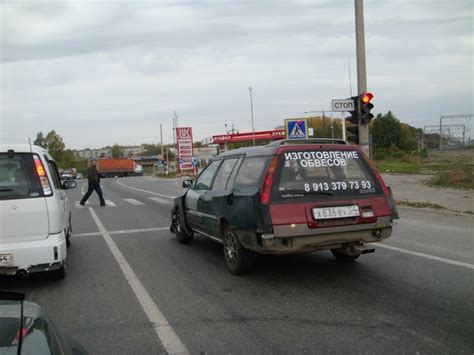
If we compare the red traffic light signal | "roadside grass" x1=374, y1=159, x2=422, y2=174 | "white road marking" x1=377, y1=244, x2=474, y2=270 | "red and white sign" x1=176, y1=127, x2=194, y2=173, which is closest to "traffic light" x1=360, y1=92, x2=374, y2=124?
the red traffic light signal

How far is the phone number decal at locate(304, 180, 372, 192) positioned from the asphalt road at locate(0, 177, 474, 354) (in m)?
1.15

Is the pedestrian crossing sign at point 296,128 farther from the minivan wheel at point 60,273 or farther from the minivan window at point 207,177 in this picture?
the minivan wheel at point 60,273

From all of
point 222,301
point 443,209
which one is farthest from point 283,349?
point 443,209

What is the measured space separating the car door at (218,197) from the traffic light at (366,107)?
7.53m

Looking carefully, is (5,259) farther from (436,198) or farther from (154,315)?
(436,198)

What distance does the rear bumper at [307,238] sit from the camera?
5133 mm

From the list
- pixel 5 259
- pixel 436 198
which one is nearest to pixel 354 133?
pixel 436 198

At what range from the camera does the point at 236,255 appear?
19.1 feet

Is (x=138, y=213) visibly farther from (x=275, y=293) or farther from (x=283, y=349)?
(x=283, y=349)

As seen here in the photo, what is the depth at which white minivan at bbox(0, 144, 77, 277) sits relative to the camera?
5270 millimetres

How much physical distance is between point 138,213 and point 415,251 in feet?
30.1

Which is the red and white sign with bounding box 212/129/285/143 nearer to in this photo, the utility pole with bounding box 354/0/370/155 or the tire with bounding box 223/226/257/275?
A: the utility pole with bounding box 354/0/370/155

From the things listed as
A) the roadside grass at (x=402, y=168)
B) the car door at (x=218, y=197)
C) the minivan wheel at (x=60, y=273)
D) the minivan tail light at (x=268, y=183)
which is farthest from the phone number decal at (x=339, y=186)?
the roadside grass at (x=402, y=168)

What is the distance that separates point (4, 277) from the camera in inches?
247
